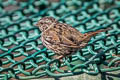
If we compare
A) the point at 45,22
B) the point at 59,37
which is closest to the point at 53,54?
the point at 59,37

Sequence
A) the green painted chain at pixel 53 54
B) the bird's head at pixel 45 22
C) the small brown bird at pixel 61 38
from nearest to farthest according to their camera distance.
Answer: the green painted chain at pixel 53 54 < the small brown bird at pixel 61 38 < the bird's head at pixel 45 22

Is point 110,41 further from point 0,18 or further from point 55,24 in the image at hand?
Answer: point 0,18

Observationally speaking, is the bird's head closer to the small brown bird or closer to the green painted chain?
the small brown bird

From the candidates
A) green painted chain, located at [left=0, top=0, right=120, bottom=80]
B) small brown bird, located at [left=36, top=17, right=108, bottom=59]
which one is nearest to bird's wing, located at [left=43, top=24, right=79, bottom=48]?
small brown bird, located at [left=36, top=17, right=108, bottom=59]

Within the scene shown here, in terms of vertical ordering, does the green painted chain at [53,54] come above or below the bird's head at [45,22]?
below

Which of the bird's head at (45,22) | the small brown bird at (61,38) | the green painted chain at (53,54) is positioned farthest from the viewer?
the bird's head at (45,22)

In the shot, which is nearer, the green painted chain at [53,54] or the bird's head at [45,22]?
the green painted chain at [53,54]

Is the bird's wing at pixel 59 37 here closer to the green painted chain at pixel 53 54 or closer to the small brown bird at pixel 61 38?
the small brown bird at pixel 61 38

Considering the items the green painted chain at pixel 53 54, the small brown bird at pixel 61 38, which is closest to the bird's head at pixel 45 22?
the small brown bird at pixel 61 38
